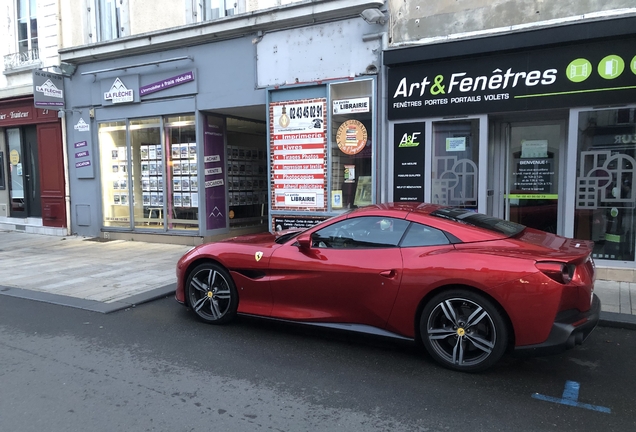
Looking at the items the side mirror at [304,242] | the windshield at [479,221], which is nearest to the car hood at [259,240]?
the side mirror at [304,242]

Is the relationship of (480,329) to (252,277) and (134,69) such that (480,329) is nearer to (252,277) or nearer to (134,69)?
(252,277)

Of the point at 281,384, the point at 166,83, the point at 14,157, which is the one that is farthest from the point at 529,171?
the point at 14,157

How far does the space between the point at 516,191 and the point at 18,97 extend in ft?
43.6

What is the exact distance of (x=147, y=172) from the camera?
11734mm

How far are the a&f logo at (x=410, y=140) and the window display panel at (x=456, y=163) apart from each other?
321mm

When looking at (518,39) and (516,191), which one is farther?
(516,191)

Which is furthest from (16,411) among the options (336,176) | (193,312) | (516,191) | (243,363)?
(516,191)

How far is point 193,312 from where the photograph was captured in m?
5.49

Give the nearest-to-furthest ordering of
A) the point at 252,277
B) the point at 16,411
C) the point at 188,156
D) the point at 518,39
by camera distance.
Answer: the point at 16,411 < the point at 252,277 < the point at 518,39 < the point at 188,156

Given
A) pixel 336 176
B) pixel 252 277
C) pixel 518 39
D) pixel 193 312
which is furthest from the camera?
pixel 336 176

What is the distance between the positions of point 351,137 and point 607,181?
14.2 feet

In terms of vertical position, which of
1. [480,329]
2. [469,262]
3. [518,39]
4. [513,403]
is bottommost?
[513,403]

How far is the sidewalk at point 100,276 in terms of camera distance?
6.21m

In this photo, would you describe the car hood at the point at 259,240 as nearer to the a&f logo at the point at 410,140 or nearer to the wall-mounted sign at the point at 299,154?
the wall-mounted sign at the point at 299,154
